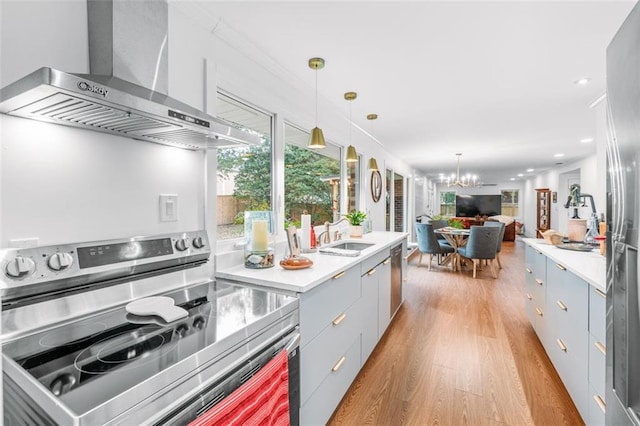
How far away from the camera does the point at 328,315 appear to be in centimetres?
163

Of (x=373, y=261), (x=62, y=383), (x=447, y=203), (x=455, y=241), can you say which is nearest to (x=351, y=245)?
(x=373, y=261)

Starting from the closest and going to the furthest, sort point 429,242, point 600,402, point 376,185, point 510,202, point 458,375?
point 600,402 → point 458,375 → point 376,185 → point 429,242 → point 510,202

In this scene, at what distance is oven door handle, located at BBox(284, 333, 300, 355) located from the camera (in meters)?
1.23

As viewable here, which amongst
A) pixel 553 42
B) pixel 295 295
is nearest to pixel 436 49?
pixel 553 42

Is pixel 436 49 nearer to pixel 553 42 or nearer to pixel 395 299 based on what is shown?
pixel 553 42

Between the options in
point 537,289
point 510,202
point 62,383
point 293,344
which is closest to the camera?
point 62,383

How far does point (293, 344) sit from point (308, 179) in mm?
1878

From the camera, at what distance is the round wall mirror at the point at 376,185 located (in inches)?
183

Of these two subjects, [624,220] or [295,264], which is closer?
[624,220]

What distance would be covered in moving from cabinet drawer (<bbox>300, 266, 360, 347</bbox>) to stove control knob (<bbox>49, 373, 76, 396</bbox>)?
0.82 meters

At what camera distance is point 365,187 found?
424 centimetres

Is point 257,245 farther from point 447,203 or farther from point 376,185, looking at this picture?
point 447,203

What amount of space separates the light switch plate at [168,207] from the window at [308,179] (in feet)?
3.52

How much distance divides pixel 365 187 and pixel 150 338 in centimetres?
359
